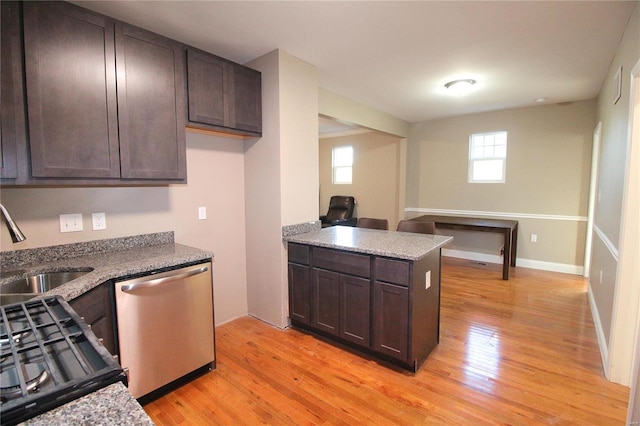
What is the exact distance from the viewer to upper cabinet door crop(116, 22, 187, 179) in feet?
6.74

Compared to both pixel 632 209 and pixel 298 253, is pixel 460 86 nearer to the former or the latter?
pixel 632 209

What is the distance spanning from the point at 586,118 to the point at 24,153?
6.17m

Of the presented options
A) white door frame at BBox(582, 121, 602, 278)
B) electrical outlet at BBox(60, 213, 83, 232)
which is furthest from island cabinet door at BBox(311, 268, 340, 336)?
white door frame at BBox(582, 121, 602, 278)

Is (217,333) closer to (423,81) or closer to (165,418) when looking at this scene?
(165,418)

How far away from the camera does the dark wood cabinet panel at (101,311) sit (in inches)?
62.7

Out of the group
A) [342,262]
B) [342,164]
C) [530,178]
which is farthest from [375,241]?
[342,164]

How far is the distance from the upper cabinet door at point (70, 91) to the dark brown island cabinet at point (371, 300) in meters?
1.67

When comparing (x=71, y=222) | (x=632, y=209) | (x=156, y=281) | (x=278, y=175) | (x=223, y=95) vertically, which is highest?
(x=223, y=95)

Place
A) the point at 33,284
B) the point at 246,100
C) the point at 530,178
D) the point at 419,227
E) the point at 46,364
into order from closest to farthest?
the point at 46,364, the point at 33,284, the point at 246,100, the point at 419,227, the point at 530,178

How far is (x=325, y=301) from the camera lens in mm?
2713

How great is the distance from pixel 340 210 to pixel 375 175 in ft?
3.34

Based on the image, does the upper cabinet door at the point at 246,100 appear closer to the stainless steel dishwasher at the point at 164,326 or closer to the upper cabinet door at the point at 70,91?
the upper cabinet door at the point at 70,91

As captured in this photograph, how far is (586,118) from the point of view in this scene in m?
4.49

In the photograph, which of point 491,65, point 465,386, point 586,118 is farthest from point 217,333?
point 586,118
